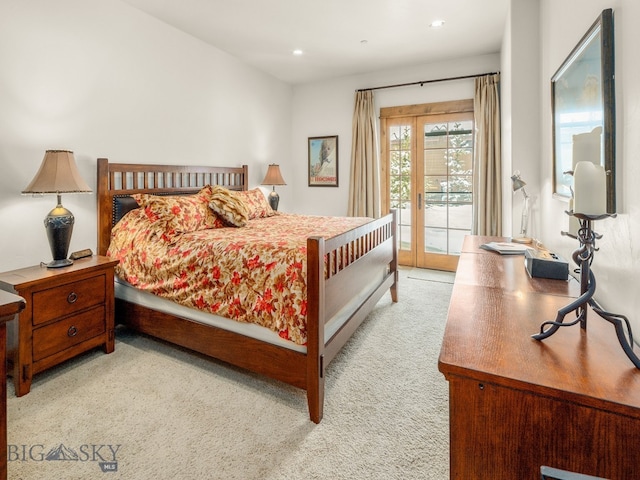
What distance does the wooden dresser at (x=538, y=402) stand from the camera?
2.45 feet

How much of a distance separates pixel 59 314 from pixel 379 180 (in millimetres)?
4007

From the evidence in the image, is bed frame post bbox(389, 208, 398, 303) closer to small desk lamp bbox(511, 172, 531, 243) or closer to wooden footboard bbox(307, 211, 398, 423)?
wooden footboard bbox(307, 211, 398, 423)

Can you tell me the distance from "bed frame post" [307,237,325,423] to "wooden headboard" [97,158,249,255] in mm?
2044

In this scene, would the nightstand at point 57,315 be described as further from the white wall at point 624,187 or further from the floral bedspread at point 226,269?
the white wall at point 624,187

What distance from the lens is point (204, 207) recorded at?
3.14 meters

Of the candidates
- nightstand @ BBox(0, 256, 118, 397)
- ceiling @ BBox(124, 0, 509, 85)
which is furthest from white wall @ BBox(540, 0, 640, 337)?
nightstand @ BBox(0, 256, 118, 397)

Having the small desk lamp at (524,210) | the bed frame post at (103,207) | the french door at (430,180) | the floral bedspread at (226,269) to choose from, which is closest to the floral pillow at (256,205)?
the floral bedspread at (226,269)

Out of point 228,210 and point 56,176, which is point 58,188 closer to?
point 56,176

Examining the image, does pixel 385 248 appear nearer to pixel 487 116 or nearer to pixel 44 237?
pixel 487 116

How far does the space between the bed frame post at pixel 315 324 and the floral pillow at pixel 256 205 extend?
2139 millimetres

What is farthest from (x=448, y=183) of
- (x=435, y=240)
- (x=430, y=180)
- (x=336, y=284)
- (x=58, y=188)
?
(x=58, y=188)

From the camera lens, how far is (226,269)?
7.16 feet

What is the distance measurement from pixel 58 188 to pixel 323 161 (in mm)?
3706

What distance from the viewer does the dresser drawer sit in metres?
Result: 2.18
